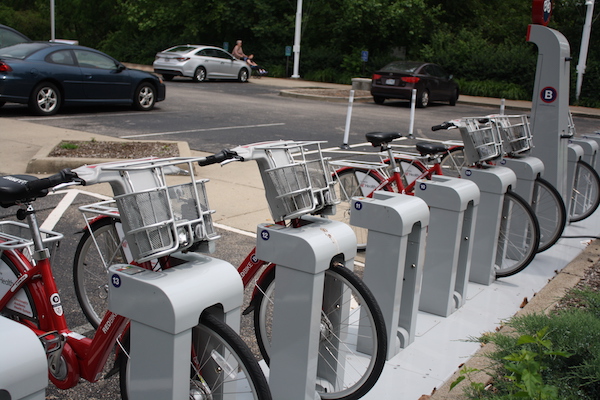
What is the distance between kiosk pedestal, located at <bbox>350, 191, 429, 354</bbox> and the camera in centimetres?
391

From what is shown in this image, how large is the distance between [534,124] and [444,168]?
1.03 m

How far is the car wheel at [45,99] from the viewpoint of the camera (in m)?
13.0

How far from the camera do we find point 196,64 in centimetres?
2470

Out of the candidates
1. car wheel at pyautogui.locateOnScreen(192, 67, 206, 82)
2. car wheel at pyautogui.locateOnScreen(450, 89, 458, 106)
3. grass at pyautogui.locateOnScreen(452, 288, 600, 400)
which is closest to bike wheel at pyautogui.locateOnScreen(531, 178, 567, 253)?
grass at pyautogui.locateOnScreen(452, 288, 600, 400)

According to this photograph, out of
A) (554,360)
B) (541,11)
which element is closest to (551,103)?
(541,11)

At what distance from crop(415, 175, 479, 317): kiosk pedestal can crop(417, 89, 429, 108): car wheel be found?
17197 millimetres

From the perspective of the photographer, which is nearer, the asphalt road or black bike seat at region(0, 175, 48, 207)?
black bike seat at region(0, 175, 48, 207)

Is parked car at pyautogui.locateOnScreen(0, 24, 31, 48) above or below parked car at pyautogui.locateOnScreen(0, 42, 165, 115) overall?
above

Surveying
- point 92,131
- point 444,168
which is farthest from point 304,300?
point 92,131

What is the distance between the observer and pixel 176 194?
2867 millimetres

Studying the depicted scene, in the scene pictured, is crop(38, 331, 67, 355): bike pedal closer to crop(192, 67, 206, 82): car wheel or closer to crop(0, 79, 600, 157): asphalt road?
crop(0, 79, 600, 157): asphalt road

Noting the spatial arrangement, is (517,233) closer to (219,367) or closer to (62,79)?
(219,367)

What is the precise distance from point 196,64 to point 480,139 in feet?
66.7

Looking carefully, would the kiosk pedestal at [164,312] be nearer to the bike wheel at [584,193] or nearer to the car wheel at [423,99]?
the bike wheel at [584,193]
